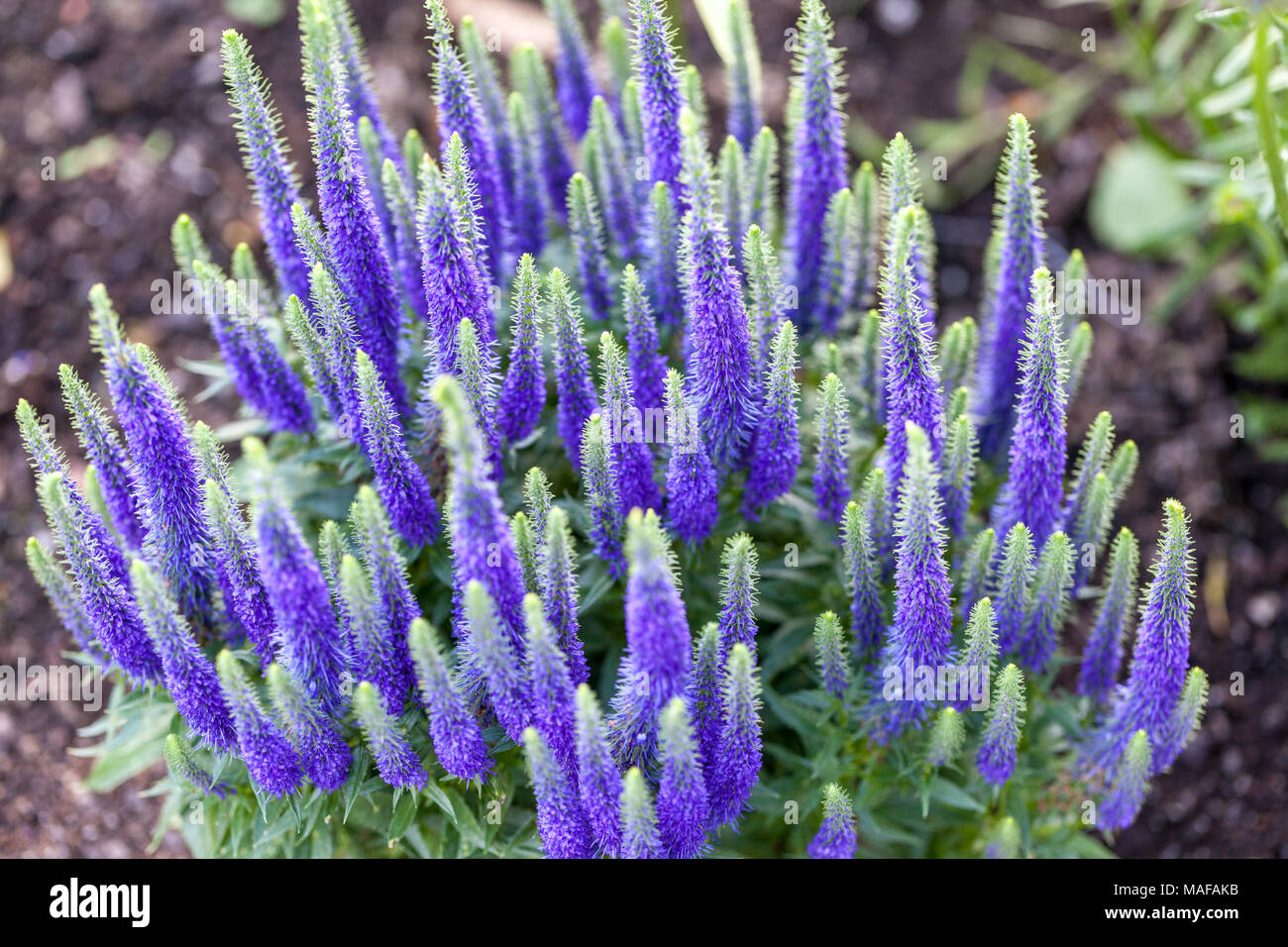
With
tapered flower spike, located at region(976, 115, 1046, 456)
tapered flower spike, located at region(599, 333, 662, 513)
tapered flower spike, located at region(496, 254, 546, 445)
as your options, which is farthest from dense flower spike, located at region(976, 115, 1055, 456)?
tapered flower spike, located at region(496, 254, 546, 445)

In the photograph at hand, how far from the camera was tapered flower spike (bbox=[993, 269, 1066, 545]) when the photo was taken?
3.40 meters

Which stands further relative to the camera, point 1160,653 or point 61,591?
point 61,591

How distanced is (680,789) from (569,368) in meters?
1.19

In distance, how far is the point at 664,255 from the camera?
391cm

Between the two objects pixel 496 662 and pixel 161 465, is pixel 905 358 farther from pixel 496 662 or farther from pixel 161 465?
pixel 161 465

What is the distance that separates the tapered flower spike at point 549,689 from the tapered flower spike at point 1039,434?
147 centimetres

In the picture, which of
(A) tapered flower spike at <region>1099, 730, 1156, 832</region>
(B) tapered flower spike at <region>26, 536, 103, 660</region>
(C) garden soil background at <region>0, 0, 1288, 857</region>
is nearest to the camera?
(A) tapered flower spike at <region>1099, 730, 1156, 832</region>

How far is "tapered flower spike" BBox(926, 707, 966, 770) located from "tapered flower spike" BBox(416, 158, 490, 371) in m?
1.62

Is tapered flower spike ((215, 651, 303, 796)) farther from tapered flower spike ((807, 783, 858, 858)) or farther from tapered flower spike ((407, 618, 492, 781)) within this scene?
tapered flower spike ((807, 783, 858, 858))

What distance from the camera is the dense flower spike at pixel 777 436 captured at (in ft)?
11.3

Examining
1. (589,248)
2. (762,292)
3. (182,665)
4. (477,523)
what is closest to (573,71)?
(589,248)

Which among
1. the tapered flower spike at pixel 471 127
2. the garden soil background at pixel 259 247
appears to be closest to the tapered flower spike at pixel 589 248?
the tapered flower spike at pixel 471 127

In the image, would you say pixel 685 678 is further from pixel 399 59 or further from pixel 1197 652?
pixel 399 59
